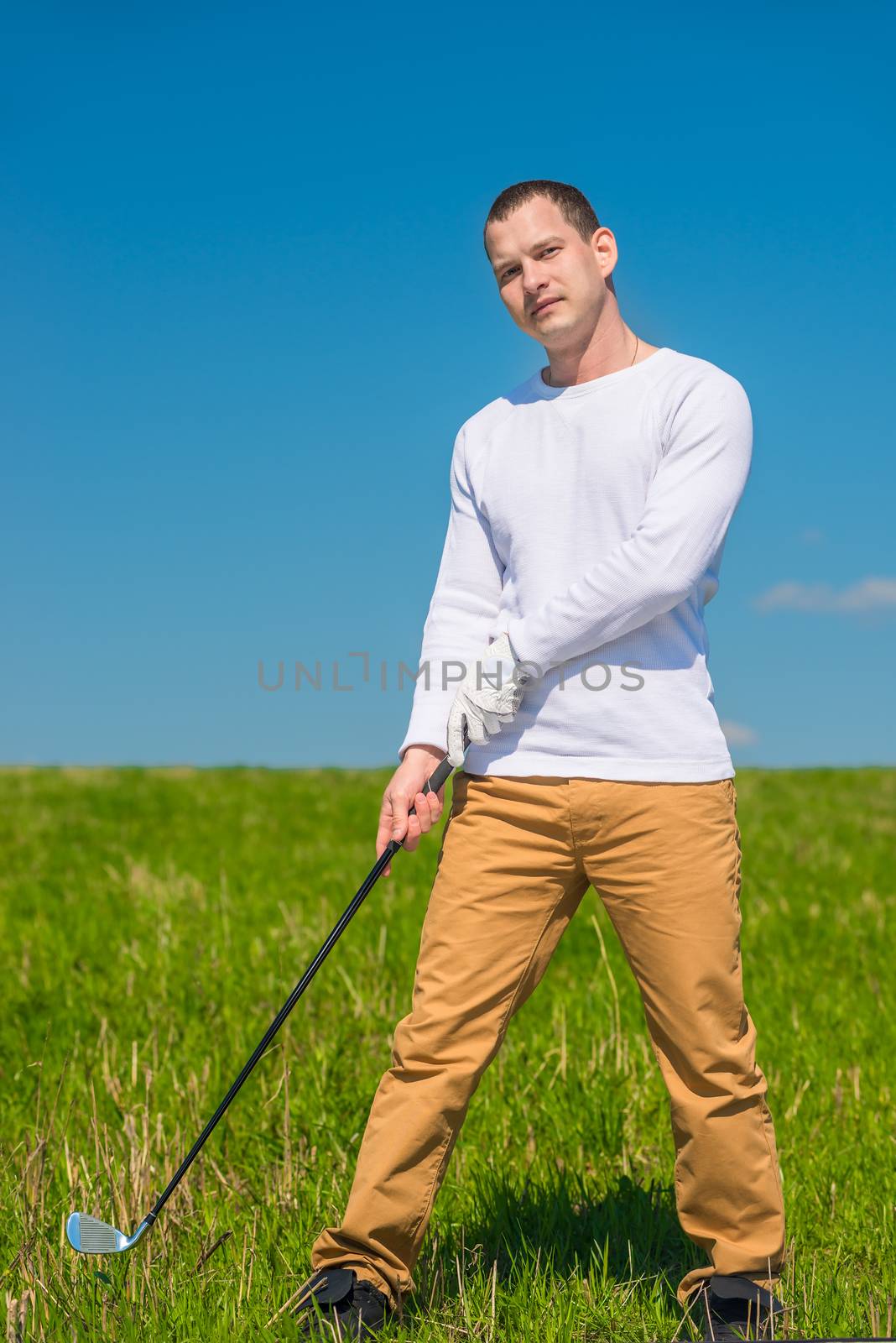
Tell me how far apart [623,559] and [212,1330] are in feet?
6.33

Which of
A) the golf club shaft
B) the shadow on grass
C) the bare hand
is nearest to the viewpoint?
the golf club shaft

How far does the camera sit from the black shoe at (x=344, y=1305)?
104 inches

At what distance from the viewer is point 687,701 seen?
281 centimetres

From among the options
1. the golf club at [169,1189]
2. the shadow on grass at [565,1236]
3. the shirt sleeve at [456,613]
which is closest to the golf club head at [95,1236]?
the golf club at [169,1189]

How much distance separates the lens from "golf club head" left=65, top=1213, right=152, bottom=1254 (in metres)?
2.81

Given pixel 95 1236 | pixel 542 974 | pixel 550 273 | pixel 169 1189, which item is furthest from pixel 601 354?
pixel 95 1236

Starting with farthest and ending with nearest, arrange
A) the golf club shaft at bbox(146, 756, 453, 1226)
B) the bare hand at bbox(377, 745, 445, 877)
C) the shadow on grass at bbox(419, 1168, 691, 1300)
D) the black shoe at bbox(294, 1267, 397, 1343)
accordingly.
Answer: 1. the shadow on grass at bbox(419, 1168, 691, 1300)
2. the bare hand at bbox(377, 745, 445, 877)
3. the golf club shaft at bbox(146, 756, 453, 1226)
4. the black shoe at bbox(294, 1267, 397, 1343)

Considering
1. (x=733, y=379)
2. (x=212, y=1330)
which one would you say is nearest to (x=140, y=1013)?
(x=212, y=1330)

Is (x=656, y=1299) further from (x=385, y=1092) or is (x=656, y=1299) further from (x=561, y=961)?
(x=561, y=961)

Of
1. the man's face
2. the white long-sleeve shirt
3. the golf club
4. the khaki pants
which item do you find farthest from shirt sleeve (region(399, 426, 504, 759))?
the man's face

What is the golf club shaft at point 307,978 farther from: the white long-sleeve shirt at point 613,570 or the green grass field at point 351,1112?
the green grass field at point 351,1112

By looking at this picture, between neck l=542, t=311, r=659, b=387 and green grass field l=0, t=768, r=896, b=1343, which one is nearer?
green grass field l=0, t=768, r=896, b=1343

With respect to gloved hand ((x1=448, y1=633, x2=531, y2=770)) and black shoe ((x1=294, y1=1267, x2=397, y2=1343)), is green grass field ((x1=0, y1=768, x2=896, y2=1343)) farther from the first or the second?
gloved hand ((x1=448, y1=633, x2=531, y2=770))

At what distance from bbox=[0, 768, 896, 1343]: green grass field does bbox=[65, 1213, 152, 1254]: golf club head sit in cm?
8
